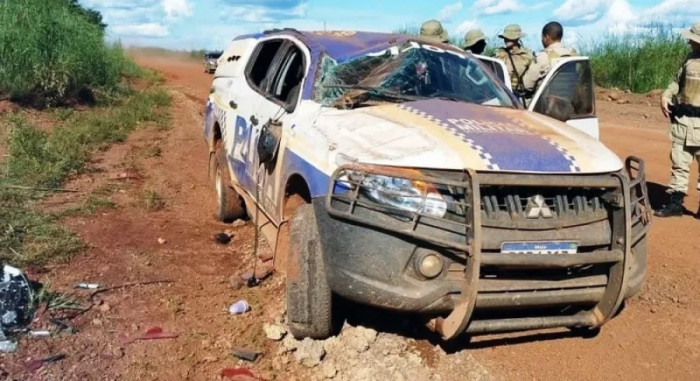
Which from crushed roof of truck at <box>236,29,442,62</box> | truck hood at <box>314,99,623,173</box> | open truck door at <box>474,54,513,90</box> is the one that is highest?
crushed roof of truck at <box>236,29,442,62</box>

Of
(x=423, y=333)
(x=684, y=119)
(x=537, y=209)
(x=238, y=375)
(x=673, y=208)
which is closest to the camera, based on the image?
(x=537, y=209)

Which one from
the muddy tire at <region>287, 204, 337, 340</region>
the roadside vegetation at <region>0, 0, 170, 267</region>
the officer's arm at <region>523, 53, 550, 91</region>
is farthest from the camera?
the officer's arm at <region>523, 53, 550, 91</region>

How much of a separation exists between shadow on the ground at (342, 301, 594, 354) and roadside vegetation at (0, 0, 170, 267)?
2350mm

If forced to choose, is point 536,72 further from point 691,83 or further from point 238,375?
point 238,375

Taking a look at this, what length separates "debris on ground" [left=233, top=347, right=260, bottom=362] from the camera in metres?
4.03

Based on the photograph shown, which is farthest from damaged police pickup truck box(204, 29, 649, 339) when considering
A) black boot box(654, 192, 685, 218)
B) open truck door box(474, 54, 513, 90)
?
black boot box(654, 192, 685, 218)

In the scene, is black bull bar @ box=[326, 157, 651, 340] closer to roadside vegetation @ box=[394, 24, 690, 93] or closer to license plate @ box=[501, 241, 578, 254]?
license plate @ box=[501, 241, 578, 254]

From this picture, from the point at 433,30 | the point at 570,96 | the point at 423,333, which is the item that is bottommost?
the point at 423,333

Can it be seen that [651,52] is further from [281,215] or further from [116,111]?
[281,215]

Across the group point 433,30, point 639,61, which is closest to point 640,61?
point 639,61

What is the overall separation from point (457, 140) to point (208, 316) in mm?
2018

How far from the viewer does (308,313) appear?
13.2ft

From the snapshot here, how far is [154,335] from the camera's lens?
13.9 feet

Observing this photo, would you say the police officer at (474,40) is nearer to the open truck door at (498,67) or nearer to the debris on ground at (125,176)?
the open truck door at (498,67)
